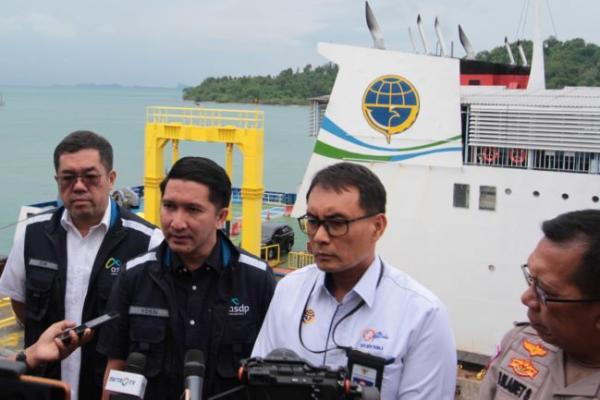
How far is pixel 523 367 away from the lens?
7.55 ft

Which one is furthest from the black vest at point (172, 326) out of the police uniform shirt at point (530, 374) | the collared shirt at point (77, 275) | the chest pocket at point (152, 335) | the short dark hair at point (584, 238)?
the short dark hair at point (584, 238)

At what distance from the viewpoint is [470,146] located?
11.9 metres

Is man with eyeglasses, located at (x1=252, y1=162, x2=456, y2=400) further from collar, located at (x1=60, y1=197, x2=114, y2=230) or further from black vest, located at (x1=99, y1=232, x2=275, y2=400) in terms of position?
collar, located at (x1=60, y1=197, x2=114, y2=230)

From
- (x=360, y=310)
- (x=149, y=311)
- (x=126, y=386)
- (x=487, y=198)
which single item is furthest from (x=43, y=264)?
(x=487, y=198)

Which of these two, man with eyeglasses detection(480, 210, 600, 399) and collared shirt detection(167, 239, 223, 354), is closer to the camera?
man with eyeglasses detection(480, 210, 600, 399)

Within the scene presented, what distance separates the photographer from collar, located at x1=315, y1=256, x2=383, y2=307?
2.56m

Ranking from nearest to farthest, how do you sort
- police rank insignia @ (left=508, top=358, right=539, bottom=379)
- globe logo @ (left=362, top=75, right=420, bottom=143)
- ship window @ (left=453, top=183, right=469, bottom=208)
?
police rank insignia @ (left=508, top=358, right=539, bottom=379) → ship window @ (left=453, top=183, right=469, bottom=208) → globe logo @ (left=362, top=75, right=420, bottom=143)

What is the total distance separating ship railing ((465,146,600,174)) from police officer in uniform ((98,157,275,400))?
9014 mm

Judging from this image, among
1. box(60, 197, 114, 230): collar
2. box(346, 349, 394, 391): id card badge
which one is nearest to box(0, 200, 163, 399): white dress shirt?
box(60, 197, 114, 230): collar

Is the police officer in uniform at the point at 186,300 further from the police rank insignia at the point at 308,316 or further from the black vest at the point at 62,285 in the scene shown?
the police rank insignia at the point at 308,316

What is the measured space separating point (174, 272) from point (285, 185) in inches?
1464

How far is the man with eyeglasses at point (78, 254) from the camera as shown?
3.56m

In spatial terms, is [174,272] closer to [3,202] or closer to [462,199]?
[462,199]

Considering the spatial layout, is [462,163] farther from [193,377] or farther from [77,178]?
[193,377]
